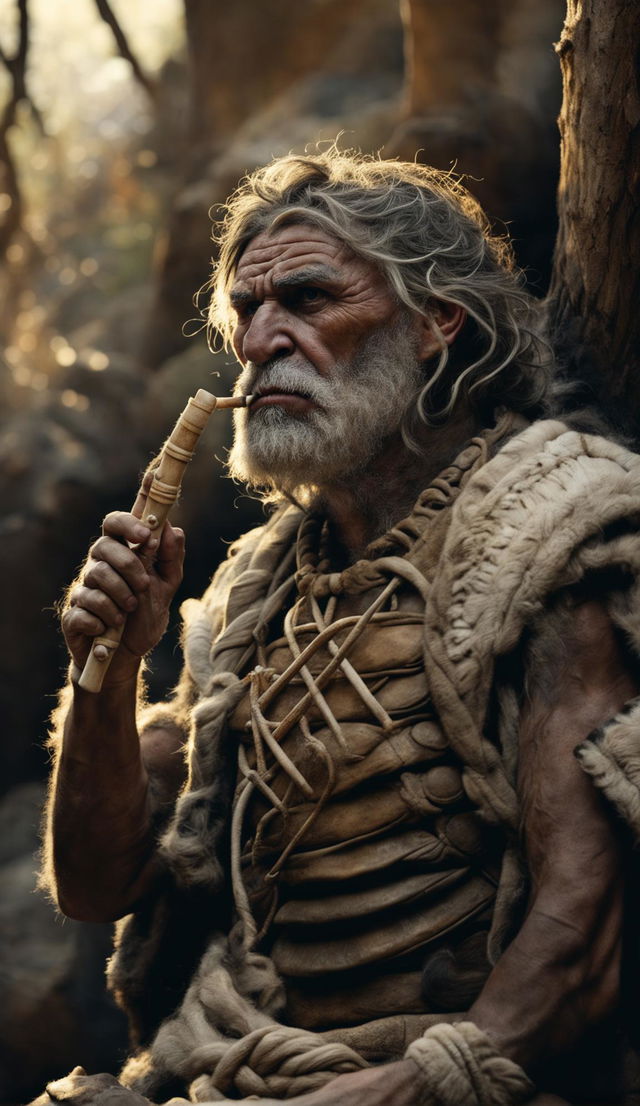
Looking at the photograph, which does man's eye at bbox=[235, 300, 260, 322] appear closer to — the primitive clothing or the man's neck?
the man's neck

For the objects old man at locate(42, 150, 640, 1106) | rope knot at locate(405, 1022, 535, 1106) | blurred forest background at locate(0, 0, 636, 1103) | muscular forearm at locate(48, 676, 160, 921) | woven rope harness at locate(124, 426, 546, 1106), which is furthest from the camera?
blurred forest background at locate(0, 0, 636, 1103)

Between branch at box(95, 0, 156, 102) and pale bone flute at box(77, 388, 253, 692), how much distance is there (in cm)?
608

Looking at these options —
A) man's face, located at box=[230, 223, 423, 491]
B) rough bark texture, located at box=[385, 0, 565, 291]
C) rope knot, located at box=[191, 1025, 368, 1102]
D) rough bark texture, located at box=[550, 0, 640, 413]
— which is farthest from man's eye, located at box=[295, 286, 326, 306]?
rough bark texture, located at box=[385, 0, 565, 291]

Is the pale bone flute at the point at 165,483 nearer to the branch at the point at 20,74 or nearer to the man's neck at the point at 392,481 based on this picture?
the man's neck at the point at 392,481

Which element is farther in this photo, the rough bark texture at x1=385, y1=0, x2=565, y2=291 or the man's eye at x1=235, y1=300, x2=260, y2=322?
the rough bark texture at x1=385, y1=0, x2=565, y2=291

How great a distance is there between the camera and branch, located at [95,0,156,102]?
7652mm

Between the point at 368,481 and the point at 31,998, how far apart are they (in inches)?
134

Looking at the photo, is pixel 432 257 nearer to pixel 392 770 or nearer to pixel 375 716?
pixel 375 716

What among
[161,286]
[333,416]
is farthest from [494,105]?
[333,416]

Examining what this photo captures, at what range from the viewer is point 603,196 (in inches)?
115

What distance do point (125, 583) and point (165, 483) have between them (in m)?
0.22

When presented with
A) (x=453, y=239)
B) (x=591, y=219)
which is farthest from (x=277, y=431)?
(x=591, y=219)

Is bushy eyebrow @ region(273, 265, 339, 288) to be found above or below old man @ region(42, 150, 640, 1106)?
above

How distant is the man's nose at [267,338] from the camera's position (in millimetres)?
2875
